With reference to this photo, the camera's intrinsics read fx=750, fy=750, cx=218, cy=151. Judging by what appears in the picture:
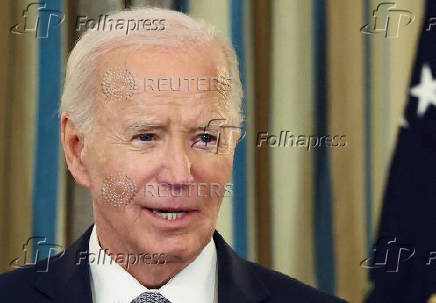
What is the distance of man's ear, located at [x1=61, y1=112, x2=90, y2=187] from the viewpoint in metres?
1.47

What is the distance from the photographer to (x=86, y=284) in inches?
53.9

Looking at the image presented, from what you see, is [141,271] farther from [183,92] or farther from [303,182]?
[303,182]

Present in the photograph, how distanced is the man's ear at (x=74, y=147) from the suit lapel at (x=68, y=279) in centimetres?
15

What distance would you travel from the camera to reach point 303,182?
71.2 inches

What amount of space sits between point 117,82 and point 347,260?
0.77 meters

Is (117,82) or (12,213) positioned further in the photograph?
(12,213)

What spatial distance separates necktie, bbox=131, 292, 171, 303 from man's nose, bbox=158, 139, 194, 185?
0.21 metres

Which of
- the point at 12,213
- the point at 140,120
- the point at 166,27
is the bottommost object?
the point at 12,213

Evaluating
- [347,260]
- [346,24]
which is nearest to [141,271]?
[347,260]
